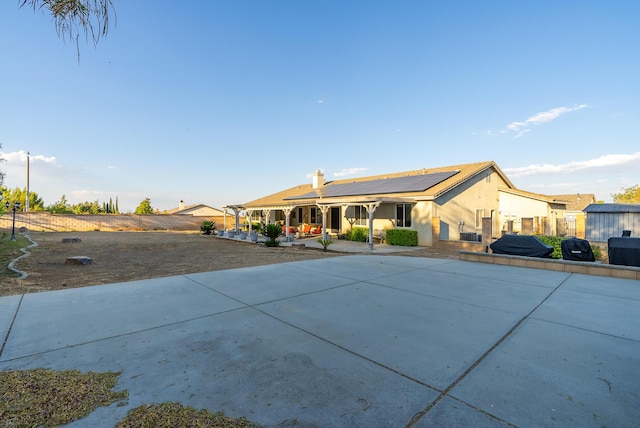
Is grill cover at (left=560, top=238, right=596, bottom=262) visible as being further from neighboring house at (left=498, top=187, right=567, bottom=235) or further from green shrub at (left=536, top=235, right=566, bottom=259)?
neighboring house at (left=498, top=187, right=567, bottom=235)

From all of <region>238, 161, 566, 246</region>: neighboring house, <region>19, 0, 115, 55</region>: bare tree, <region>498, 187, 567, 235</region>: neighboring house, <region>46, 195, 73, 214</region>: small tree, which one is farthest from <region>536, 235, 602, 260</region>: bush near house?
<region>46, 195, 73, 214</region>: small tree

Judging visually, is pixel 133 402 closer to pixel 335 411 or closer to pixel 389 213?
pixel 335 411

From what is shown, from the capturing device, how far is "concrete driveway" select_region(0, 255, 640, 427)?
2.22 m

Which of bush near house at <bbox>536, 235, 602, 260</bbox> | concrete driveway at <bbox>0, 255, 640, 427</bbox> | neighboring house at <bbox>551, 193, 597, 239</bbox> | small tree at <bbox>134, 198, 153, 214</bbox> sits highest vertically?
small tree at <bbox>134, 198, 153, 214</bbox>

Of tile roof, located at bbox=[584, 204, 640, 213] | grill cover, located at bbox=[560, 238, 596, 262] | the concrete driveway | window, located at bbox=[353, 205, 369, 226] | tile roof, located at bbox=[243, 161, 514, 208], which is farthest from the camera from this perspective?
window, located at bbox=[353, 205, 369, 226]

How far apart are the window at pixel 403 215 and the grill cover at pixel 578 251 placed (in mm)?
8340

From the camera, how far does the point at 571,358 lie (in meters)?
3.05

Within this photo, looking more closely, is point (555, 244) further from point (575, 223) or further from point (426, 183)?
point (575, 223)

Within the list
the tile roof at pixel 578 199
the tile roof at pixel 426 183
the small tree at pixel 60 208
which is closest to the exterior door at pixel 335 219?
the tile roof at pixel 426 183

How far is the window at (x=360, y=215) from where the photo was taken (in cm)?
1942

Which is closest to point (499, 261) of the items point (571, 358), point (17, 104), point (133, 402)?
point (571, 358)

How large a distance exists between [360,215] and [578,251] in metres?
12.2

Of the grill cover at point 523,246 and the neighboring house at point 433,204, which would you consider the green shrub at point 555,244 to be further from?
the neighboring house at point 433,204

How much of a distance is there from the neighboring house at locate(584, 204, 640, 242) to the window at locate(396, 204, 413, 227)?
8.35m
